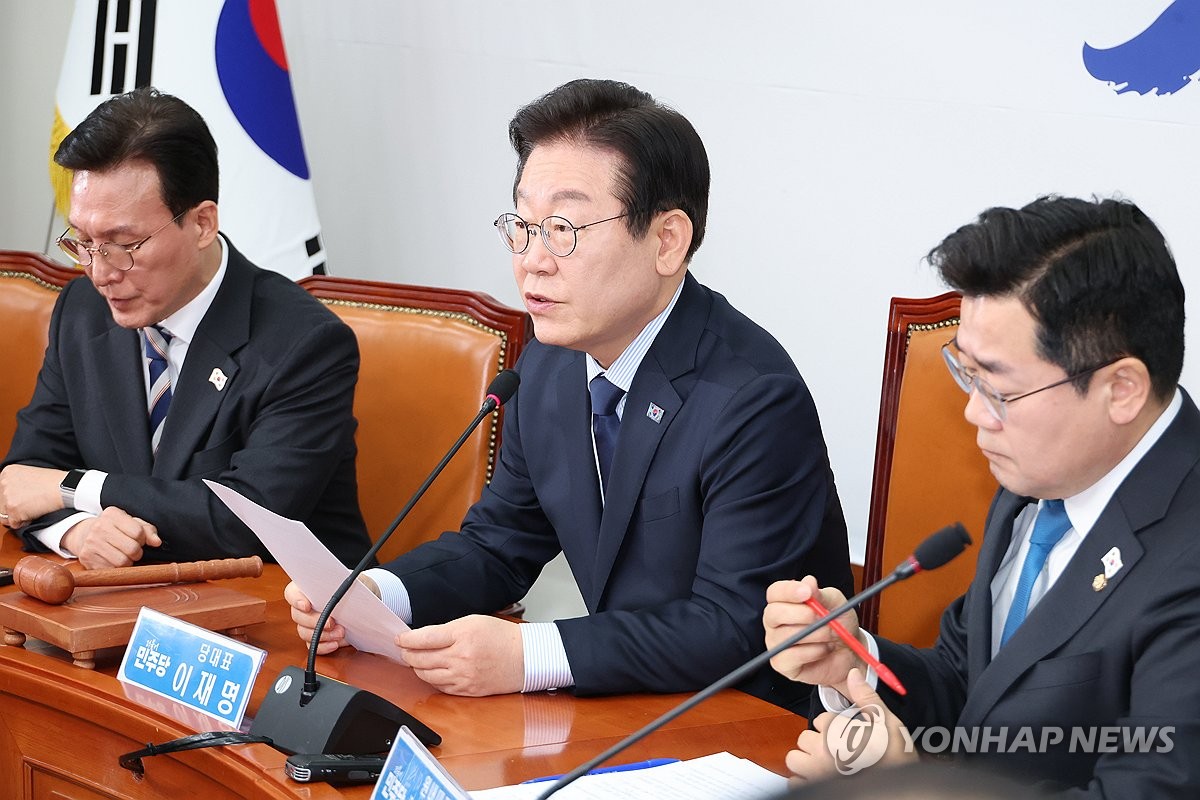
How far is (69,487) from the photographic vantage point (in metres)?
2.32

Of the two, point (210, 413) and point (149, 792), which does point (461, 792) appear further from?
point (210, 413)

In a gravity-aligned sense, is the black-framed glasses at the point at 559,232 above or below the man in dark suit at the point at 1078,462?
above

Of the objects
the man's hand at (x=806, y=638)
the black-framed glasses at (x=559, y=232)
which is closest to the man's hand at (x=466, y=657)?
the man's hand at (x=806, y=638)

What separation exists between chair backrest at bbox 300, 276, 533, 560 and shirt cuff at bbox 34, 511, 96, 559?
601 millimetres

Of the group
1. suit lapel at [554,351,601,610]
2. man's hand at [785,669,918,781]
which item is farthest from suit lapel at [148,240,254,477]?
man's hand at [785,669,918,781]

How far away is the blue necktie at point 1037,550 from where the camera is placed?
1540 mm

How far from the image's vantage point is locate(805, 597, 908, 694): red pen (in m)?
1.22

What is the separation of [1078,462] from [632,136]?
81 cm

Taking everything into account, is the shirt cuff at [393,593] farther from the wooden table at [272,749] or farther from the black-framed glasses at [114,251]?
the black-framed glasses at [114,251]

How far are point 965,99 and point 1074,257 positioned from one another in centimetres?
156

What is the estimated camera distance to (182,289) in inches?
98.0

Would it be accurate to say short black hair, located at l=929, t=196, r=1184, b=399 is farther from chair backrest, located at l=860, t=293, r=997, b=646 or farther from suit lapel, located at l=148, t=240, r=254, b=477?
suit lapel, located at l=148, t=240, r=254, b=477

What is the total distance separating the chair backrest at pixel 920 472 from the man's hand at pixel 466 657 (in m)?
0.87

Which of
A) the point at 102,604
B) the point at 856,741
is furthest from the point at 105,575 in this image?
the point at 856,741
